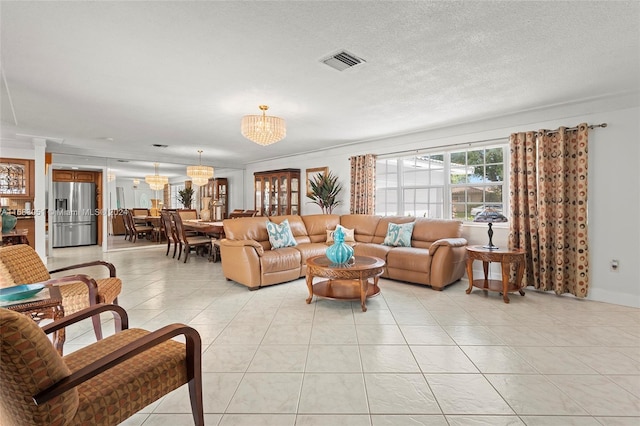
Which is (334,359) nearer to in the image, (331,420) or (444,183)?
(331,420)

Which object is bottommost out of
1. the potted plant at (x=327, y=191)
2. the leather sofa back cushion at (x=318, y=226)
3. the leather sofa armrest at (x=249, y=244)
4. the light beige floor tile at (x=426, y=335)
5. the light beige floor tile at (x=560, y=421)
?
the light beige floor tile at (x=560, y=421)

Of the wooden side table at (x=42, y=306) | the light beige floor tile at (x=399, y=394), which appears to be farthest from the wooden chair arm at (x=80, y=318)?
the light beige floor tile at (x=399, y=394)

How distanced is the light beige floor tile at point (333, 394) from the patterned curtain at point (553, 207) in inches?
127

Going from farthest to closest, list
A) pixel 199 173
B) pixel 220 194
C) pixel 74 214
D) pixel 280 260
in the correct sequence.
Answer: pixel 220 194
pixel 74 214
pixel 199 173
pixel 280 260

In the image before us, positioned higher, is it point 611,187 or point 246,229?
point 611,187

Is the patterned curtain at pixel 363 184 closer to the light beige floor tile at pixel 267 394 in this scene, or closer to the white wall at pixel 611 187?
the white wall at pixel 611 187

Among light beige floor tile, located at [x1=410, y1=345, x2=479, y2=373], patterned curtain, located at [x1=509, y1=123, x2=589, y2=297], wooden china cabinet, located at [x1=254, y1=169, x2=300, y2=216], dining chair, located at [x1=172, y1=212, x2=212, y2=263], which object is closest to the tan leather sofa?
patterned curtain, located at [x1=509, y1=123, x2=589, y2=297]

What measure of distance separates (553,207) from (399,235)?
2.00 metres

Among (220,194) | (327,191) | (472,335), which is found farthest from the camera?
(220,194)

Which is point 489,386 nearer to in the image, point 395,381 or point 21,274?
point 395,381

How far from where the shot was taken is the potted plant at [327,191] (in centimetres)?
630

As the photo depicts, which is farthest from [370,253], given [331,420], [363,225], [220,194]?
[220,194]

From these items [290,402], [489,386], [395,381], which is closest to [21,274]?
[290,402]

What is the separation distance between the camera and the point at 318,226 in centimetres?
567
